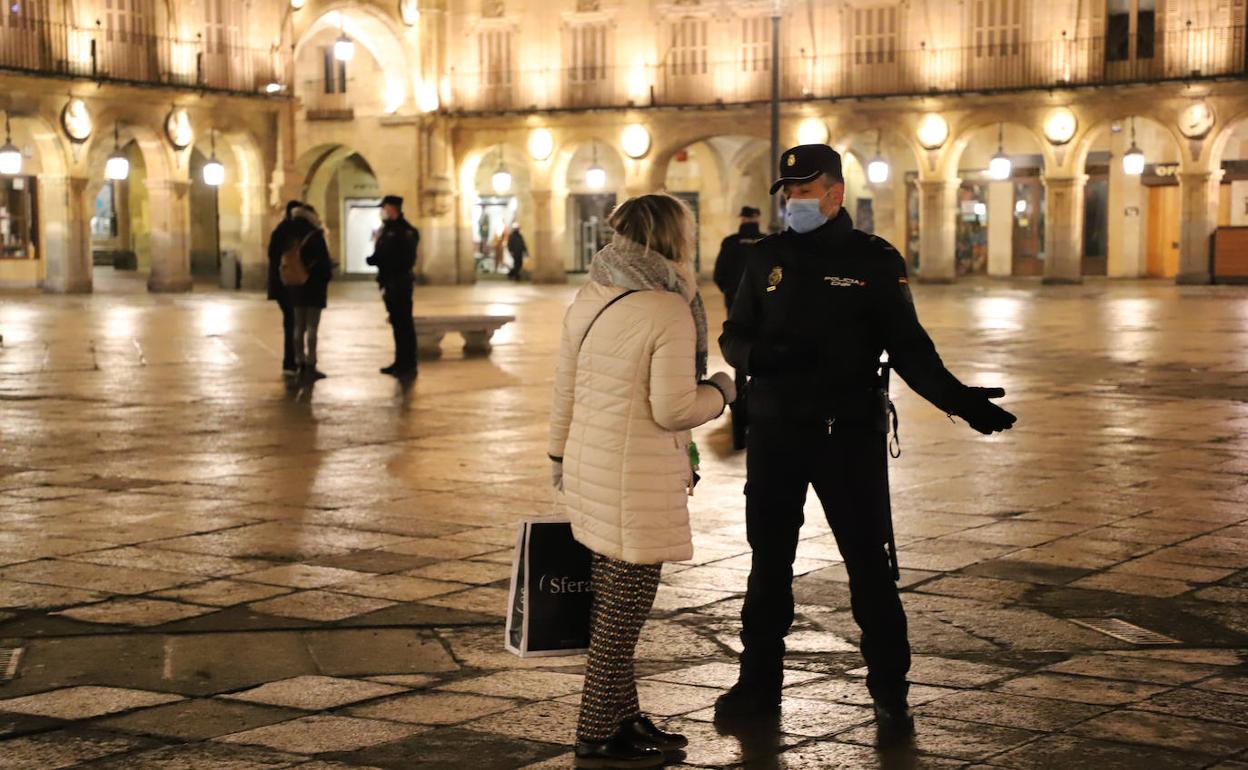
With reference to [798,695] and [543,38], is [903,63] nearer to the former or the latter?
[543,38]

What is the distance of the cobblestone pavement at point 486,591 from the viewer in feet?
17.8

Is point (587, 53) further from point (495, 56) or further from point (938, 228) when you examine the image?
point (938, 228)

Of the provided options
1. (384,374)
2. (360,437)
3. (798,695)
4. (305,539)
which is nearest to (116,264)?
(384,374)

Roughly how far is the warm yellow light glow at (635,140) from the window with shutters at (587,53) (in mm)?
1633

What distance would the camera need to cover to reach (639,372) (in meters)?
5.14

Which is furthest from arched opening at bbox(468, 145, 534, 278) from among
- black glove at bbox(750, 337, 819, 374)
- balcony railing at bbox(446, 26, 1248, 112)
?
black glove at bbox(750, 337, 819, 374)

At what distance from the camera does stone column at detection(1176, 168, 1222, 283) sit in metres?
41.6

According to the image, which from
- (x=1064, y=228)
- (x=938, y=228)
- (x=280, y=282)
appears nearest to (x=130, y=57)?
(x=938, y=228)

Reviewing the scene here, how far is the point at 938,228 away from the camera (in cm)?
4456

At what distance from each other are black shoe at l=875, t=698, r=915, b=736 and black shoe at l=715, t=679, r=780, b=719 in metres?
0.32

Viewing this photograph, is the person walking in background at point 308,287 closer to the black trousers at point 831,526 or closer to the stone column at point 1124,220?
the black trousers at point 831,526

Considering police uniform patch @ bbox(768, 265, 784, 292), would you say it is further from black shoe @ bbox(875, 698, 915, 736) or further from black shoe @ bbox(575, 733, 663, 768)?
black shoe @ bbox(575, 733, 663, 768)

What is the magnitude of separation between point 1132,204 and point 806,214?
42384mm

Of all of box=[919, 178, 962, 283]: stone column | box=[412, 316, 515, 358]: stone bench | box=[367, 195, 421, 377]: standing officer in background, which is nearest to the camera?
box=[367, 195, 421, 377]: standing officer in background
